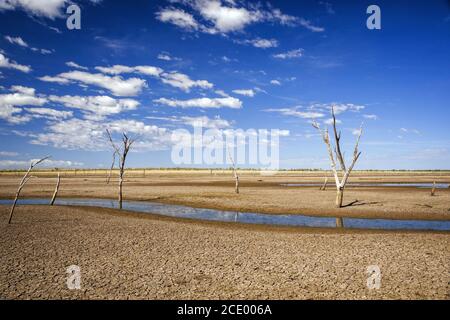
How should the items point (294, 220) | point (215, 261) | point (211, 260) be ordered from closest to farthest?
point (215, 261) < point (211, 260) < point (294, 220)

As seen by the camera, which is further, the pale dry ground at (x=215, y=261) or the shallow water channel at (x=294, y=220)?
the shallow water channel at (x=294, y=220)

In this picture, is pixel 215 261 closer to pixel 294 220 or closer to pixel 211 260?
pixel 211 260

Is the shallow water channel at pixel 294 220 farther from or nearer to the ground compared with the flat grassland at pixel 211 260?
nearer to the ground

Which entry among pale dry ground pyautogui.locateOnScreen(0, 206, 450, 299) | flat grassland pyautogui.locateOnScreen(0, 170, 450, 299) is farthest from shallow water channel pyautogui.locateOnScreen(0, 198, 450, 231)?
pale dry ground pyautogui.locateOnScreen(0, 206, 450, 299)

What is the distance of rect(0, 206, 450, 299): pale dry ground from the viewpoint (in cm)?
866

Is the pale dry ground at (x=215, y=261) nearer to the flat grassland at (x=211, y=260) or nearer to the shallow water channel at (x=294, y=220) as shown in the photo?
the flat grassland at (x=211, y=260)

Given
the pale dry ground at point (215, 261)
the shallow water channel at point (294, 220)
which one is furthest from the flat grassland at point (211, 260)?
the shallow water channel at point (294, 220)

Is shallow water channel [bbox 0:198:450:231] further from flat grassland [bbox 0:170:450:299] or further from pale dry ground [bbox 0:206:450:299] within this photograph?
pale dry ground [bbox 0:206:450:299]

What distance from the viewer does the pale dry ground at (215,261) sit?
341 inches

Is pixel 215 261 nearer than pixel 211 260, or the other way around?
pixel 215 261

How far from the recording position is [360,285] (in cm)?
901

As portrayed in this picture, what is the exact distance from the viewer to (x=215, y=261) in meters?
11.3

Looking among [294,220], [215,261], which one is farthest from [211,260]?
[294,220]

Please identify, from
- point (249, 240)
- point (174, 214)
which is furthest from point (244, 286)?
point (174, 214)
